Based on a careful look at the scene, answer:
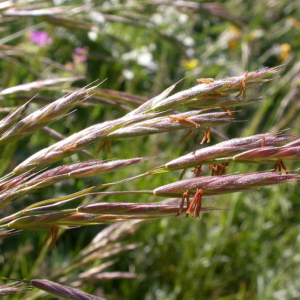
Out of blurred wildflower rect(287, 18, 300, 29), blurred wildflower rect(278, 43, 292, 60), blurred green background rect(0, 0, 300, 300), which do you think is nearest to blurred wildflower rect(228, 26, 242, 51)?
blurred wildflower rect(278, 43, 292, 60)

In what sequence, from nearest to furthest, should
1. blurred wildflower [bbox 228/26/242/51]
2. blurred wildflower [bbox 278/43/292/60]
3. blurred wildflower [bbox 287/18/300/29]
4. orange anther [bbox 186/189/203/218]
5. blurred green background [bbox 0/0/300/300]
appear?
1. orange anther [bbox 186/189/203/218]
2. blurred green background [bbox 0/0/300/300]
3. blurred wildflower [bbox 228/26/242/51]
4. blurred wildflower [bbox 278/43/292/60]
5. blurred wildflower [bbox 287/18/300/29]

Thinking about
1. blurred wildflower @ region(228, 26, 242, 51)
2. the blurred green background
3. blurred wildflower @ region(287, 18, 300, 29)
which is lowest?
the blurred green background

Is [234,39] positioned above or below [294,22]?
below

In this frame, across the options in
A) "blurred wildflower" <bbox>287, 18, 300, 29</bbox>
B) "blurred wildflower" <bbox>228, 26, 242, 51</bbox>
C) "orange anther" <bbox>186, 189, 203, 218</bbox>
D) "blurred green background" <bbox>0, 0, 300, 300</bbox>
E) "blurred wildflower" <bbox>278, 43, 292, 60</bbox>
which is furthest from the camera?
"blurred wildflower" <bbox>287, 18, 300, 29</bbox>

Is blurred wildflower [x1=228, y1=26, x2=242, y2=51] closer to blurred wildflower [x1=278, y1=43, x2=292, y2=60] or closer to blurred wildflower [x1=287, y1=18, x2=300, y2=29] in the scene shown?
blurred wildflower [x1=278, y1=43, x2=292, y2=60]

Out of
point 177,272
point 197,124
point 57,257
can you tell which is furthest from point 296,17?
point 197,124

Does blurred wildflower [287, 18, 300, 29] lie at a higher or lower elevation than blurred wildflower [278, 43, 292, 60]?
higher

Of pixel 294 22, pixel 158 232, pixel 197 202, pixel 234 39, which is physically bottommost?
pixel 158 232

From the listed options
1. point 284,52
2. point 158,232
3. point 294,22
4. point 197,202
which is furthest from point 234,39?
point 197,202

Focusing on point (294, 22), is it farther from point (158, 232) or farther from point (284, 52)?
point (158, 232)

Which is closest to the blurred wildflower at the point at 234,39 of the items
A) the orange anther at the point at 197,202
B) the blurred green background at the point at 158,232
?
the blurred green background at the point at 158,232

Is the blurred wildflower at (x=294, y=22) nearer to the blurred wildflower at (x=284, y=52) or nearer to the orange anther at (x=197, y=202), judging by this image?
the blurred wildflower at (x=284, y=52)

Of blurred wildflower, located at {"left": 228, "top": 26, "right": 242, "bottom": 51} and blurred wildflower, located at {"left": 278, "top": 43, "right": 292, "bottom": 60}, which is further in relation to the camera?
blurred wildflower, located at {"left": 278, "top": 43, "right": 292, "bottom": 60}
